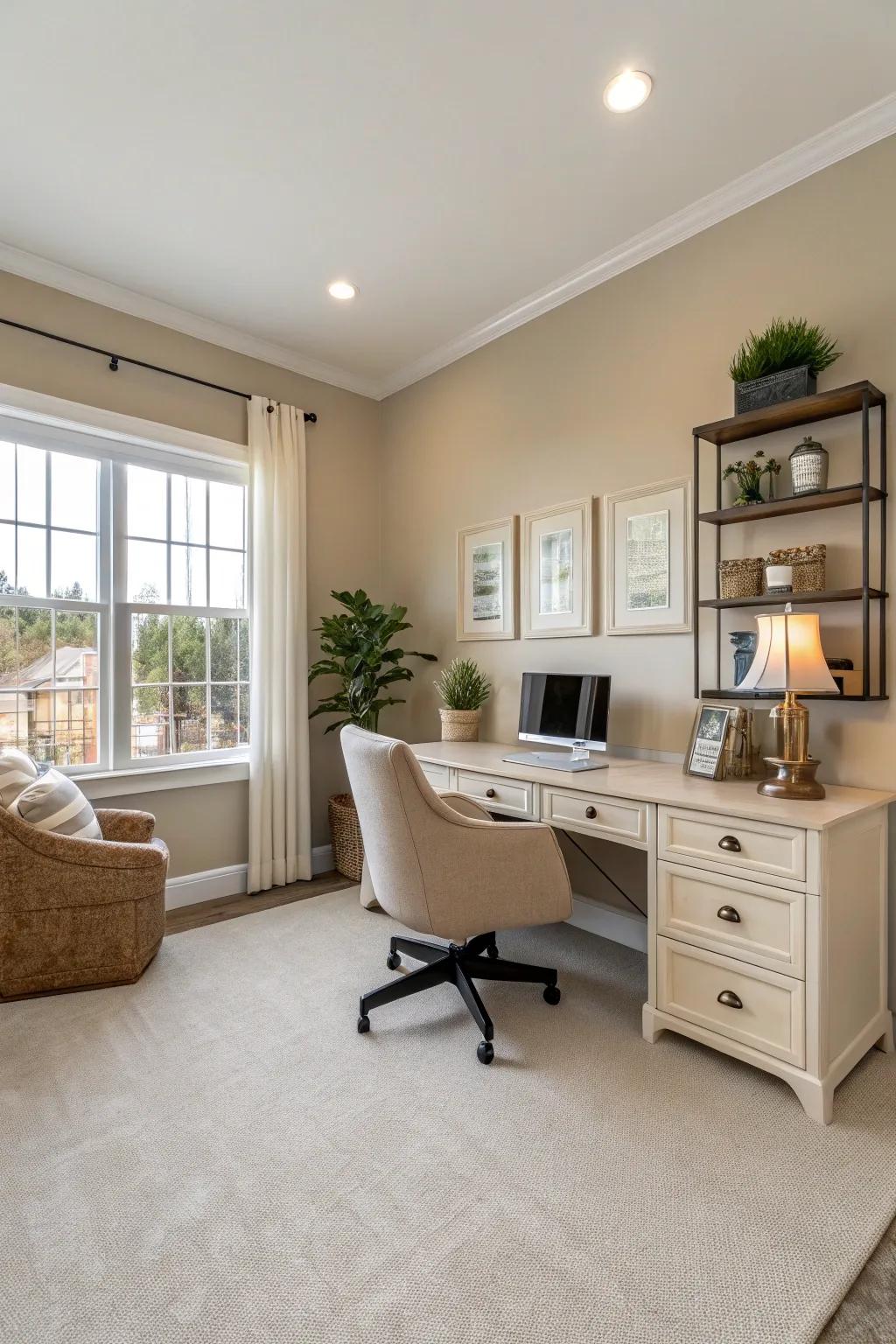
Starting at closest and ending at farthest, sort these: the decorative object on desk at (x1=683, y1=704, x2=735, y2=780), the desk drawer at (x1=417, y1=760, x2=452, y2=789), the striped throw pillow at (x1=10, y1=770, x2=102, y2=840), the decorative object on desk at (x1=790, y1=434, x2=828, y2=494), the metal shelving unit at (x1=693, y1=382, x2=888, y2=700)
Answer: the metal shelving unit at (x1=693, y1=382, x2=888, y2=700)
the decorative object on desk at (x1=790, y1=434, x2=828, y2=494)
the decorative object on desk at (x1=683, y1=704, x2=735, y2=780)
the striped throw pillow at (x1=10, y1=770, x2=102, y2=840)
the desk drawer at (x1=417, y1=760, x2=452, y2=789)

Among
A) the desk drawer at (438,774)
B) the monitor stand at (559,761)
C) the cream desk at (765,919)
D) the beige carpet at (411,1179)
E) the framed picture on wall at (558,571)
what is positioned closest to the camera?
the beige carpet at (411,1179)

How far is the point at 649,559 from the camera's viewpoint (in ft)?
9.10

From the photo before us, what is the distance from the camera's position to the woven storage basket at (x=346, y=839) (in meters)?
3.67

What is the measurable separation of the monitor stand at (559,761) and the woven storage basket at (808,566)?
3.12 feet

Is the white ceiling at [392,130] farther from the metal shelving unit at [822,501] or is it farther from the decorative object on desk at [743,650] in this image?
the decorative object on desk at [743,650]

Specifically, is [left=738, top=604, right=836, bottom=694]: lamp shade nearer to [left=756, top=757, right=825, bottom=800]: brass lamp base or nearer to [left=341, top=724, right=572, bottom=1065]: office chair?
[left=756, top=757, right=825, bottom=800]: brass lamp base

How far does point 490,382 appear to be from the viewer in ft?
11.5

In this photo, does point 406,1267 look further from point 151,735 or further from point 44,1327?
point 151,735

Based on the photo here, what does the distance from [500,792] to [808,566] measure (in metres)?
1.36

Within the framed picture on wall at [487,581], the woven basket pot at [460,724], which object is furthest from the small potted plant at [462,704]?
the framed picture on wall at [487,581]

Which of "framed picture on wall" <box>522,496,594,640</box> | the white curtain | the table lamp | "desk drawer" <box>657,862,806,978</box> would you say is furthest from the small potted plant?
the table lamp

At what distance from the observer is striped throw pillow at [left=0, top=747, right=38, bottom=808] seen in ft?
7.98

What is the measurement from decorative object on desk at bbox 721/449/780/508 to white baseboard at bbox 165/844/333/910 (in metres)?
2.98

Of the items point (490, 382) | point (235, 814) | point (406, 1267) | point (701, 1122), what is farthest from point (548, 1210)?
point (490, 382)
